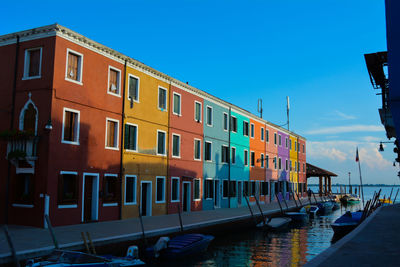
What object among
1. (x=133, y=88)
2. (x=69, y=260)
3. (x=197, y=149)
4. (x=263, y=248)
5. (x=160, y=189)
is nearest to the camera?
(x=69, y=260)

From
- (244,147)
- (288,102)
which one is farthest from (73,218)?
(288,102)

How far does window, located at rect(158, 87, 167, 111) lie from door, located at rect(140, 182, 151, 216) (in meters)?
5.11

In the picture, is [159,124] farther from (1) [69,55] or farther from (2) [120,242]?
(2) [120,242]

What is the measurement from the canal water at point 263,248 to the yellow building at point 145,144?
5067 mm

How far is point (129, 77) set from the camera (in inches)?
869

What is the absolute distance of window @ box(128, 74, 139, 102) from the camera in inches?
873

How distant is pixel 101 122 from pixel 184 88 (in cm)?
888

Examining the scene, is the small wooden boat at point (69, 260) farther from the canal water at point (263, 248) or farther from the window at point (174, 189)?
the window at point (174, 189)

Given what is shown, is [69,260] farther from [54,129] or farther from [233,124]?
[233,124]

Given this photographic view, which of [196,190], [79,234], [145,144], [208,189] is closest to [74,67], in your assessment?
[145,144]

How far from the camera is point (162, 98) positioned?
25.1 metres

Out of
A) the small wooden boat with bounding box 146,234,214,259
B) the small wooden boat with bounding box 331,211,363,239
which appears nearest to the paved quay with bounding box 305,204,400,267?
the small wooden boat with bounding box 146,234,214,259

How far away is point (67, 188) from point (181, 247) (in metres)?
6.51

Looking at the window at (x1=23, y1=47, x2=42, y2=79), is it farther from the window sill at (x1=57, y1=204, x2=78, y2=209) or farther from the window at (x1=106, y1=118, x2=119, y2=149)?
the window sill at (x1=57, y1=204, x2=78, y2=209)
